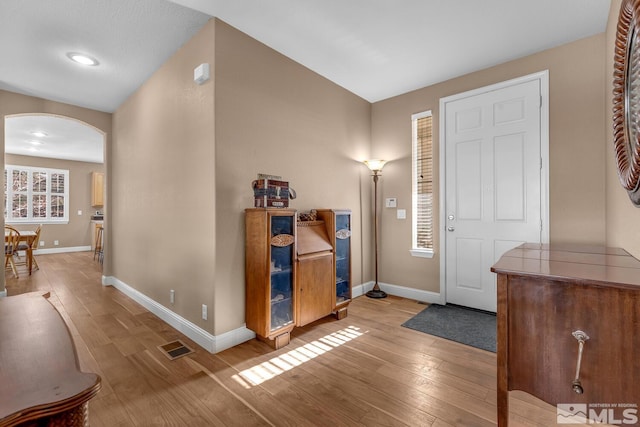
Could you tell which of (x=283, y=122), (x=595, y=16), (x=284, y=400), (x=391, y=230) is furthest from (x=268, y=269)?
(x=595, y=16)

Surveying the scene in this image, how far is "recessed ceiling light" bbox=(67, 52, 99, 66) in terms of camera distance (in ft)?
9.45

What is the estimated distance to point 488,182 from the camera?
3115mm

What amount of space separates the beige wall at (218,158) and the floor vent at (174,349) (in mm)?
227

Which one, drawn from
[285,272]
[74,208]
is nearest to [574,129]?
[285,272]

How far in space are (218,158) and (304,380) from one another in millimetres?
1793

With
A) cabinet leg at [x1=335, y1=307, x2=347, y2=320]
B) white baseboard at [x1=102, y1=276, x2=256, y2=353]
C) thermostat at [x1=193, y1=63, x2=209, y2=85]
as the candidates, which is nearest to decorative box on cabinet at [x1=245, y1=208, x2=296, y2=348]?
white baseboard at [x1=102, y1=276, x2=256, y2=353]

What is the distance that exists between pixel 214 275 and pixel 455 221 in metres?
2.68

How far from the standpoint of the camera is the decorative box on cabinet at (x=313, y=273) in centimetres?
260

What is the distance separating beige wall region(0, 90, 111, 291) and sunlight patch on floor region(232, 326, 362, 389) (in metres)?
3.89

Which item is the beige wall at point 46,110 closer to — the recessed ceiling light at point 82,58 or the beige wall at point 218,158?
the beige wall at point 218,158

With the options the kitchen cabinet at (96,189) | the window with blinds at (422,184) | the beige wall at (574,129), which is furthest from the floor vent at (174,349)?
the kitchen cabinet at (96,189)

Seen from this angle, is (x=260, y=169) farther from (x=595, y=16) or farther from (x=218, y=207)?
(x=595, y=16)

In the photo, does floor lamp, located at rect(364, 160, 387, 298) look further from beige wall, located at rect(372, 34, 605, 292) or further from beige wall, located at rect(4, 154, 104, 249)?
beige wall, located at rect(4, 154, 104, 249)

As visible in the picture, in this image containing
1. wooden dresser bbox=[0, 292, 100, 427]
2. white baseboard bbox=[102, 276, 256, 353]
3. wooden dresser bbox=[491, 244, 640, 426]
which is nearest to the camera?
wooden dresser bbox=[0, 292, 100, 427]
